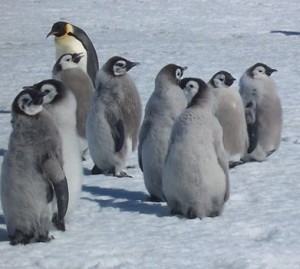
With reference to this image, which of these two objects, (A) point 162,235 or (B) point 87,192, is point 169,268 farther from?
(B) point 87,192

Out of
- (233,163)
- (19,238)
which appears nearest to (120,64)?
(233,163)

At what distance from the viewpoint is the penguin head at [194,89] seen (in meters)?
5.14

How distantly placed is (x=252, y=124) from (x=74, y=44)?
12.3ft

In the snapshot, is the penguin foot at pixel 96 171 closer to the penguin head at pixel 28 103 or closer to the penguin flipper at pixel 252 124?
the penguin flipper at pixel 252 124

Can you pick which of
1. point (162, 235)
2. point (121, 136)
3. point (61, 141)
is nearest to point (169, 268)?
point (162, 235)

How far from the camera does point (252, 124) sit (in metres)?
6.79

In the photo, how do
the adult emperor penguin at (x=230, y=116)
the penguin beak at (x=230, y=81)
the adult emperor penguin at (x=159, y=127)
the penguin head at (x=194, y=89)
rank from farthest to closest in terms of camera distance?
the penguin beak at (x=230, y=81)
the adult emperor penguin at (x=230, y=116)
the adult emperor penguin at (x=159, y=127)
the penguin head at (x=194, y=89)

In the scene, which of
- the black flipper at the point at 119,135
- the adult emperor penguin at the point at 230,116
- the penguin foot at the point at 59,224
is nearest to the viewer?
the penguin foot at the point at 59,224

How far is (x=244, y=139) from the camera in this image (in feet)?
21.8

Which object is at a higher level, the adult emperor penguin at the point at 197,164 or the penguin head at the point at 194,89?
the penguin head at the point at 194,89

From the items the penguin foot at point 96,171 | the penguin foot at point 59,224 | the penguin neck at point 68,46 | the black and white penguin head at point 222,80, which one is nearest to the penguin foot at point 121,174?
the penguin foot at point 96,171

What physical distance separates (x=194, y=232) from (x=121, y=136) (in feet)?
5.68

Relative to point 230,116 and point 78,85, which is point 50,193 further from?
point 78,85

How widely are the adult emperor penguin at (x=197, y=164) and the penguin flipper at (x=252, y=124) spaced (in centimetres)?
165
